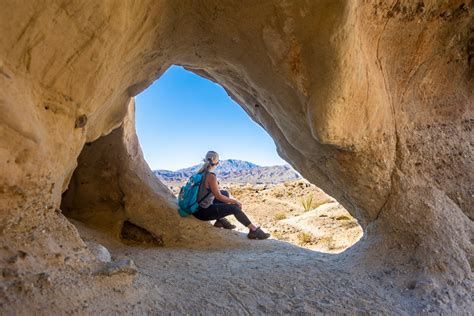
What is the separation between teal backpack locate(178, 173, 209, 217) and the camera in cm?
394

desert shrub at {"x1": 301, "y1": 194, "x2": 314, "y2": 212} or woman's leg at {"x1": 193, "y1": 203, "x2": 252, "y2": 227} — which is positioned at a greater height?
desert shrub at {"x1": 301, "y1": 194, "x2": 314, "y2": 212}

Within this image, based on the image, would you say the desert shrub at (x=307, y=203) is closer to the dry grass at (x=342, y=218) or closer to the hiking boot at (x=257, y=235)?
the dry grass at (x=342, y=218)

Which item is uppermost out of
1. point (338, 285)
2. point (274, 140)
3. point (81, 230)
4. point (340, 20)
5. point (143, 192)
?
point (340, 20)

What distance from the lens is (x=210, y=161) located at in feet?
13.6

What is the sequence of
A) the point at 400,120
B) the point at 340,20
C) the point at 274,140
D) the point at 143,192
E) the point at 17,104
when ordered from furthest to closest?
the point at 143,192 < the point at 274,140 < the point at 400,120 < the point at 340,20 < the point at 17,104

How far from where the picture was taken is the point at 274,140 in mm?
3789

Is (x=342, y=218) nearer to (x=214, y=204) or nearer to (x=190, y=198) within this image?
(x=214, y=204)

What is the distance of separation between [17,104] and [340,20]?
176 cm

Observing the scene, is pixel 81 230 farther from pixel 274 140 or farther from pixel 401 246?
pixel 401 246

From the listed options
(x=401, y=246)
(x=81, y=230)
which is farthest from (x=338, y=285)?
(x=81, y=230)

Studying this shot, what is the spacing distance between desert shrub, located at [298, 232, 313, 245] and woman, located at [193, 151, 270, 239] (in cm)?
239

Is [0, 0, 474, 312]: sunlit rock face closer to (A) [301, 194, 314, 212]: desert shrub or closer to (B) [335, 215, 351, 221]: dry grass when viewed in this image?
(B) [335, 215, 351, 221]: dry grass

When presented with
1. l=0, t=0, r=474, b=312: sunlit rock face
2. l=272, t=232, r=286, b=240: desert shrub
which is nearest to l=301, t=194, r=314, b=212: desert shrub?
l=272, t=232, r=286, b=240: desert shrub

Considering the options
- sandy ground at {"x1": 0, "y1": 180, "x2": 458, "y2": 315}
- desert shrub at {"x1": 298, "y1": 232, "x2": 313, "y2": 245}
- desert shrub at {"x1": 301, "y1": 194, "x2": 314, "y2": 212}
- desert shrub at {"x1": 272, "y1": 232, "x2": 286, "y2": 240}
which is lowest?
sandy ground at {"x1": 0, "y1": 180, "x2": 458, "y2": 315}
